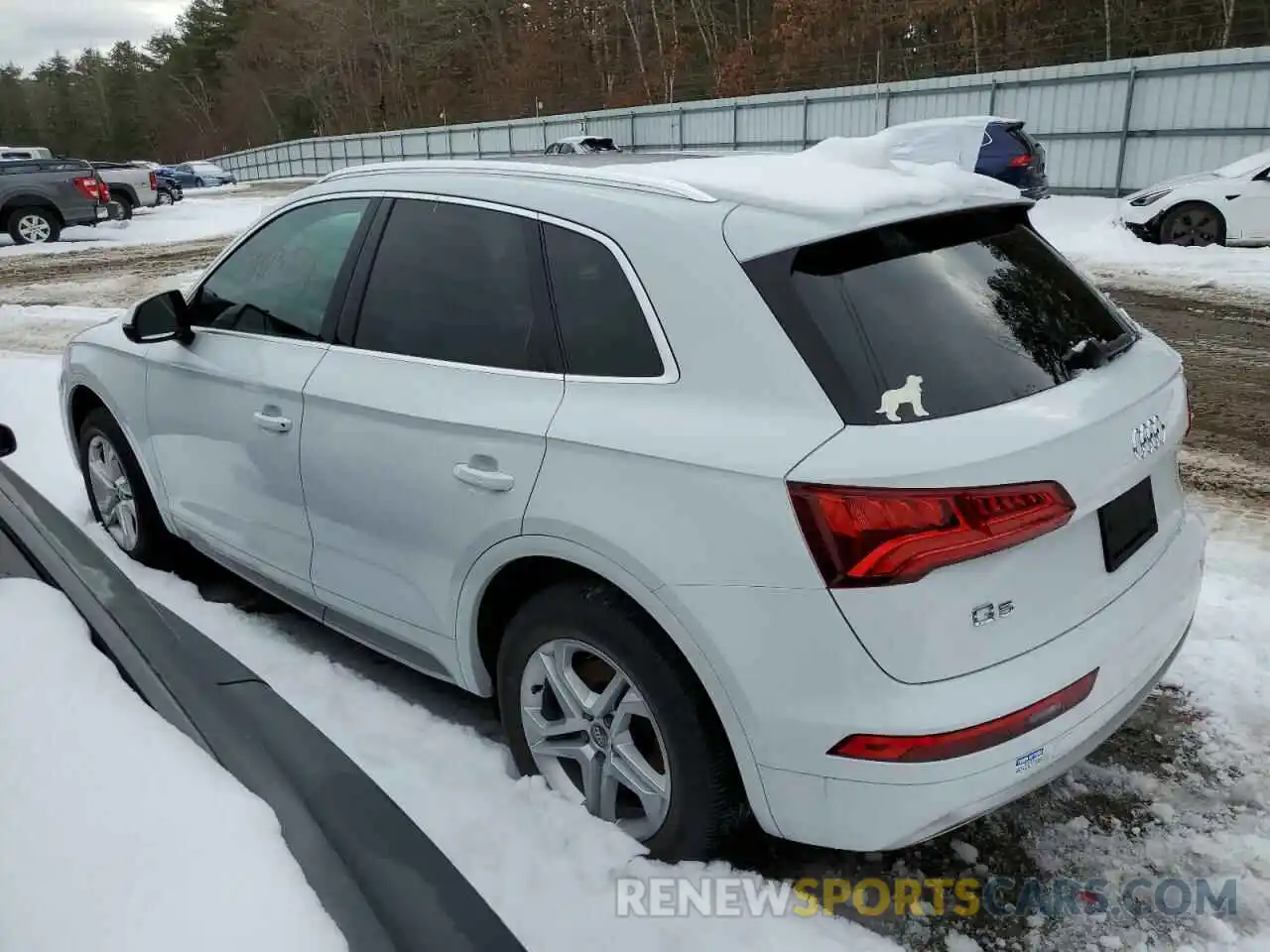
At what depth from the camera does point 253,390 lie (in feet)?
11.3

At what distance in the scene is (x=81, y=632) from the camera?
1858 millimetres

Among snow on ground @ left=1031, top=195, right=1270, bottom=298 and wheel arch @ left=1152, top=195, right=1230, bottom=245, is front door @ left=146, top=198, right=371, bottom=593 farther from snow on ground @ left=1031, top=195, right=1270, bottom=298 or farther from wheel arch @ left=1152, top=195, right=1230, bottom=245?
wheel arch @ left=1152, top=195, right=1230, bottom=245

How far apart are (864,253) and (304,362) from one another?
6.12 feet

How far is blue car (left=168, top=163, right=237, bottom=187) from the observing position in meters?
42.4

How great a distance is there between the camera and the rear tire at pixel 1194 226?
41.3 feet

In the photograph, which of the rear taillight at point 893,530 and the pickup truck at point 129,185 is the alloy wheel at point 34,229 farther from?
the rear taillight at point 893,530

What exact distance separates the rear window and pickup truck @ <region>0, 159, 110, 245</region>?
2152 cm

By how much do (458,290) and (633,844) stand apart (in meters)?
1.61

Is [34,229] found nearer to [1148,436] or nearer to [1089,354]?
[1089,354]

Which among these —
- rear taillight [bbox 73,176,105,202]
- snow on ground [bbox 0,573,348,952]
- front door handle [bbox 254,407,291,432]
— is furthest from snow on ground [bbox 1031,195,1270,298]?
rear taillight [bbox 73,176,105,202]

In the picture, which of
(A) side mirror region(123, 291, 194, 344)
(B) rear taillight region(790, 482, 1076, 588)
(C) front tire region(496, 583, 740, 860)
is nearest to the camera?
(B) rear taillight region(790, 482, 1076, 588)

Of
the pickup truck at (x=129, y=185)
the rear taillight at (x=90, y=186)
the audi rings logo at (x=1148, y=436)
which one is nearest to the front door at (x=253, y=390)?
the audi rings logo at (x=1148, y=436)

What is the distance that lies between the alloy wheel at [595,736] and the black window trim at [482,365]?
27.6 inches

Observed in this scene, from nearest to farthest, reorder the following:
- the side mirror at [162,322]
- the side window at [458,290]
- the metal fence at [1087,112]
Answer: the side window at [458,290] → the side mirror at [162,322] → the metal fence at [1087,112]
